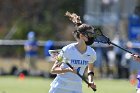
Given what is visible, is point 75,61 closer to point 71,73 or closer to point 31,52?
point 71,73

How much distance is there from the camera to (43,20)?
161ft

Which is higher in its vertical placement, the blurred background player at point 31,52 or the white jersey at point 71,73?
the blurred background player at point 31,52

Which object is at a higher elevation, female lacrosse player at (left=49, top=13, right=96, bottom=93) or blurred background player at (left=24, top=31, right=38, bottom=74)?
blurred background player at (left=24, top=31, right=38, bottom=74)

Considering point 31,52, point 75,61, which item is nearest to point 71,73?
point 75,61

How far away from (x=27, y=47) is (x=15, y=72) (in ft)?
3.93

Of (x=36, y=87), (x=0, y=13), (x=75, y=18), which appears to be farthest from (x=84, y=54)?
(x=0, y=13)

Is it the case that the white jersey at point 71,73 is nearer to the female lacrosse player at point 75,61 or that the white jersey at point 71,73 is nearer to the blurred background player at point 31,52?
the female lacrosse player at point 75,61

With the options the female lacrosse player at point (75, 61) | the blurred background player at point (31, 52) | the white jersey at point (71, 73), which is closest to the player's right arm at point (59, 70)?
the female lacrosse player at point (75, 61)

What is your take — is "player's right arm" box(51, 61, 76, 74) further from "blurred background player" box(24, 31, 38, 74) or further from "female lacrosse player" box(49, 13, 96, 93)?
"blurred background player" box(24, 31, 38, 74)

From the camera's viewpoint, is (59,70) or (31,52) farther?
(31,52)

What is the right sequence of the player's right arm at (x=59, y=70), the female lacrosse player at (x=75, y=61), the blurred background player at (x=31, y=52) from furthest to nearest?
the blurred background player at (x=31, y=52) → the female lacrosse player at (x=75, y=61) → the player's right arm at (x=59, y=70)

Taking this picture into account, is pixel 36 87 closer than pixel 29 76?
Yes

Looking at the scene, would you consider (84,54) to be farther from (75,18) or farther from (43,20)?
(43,20)

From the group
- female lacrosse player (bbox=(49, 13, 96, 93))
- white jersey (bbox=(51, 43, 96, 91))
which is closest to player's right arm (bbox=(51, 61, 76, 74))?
female lacrosse player (bbox=(49, 13, 96, 93))
